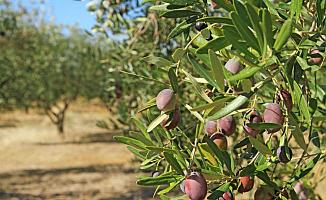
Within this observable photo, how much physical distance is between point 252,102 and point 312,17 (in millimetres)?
223

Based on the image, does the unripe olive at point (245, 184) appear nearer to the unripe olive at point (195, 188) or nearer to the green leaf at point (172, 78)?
the unripe olive at point (195, 188)

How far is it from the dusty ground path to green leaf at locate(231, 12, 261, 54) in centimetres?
704

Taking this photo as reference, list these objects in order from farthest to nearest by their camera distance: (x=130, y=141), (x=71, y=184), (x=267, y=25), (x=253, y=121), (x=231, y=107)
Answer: (x=71, y=184) → (x=130, y=141) → (x=253, y=121) → (x=231, y=107) → (x=267, y=25)

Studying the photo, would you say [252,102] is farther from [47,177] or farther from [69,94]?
[69,94]

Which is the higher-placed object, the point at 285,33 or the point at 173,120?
the point at 285,33

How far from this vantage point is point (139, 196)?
32.9 feet

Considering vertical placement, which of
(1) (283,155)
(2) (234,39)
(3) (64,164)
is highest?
(2) (234,39)

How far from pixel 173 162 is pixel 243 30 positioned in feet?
0.95

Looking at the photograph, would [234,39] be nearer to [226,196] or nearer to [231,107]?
[231,107]

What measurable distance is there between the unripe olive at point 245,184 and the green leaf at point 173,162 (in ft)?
0.42

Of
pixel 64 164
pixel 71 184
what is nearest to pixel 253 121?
pixel 71 184

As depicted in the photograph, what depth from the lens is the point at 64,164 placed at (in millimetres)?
14211

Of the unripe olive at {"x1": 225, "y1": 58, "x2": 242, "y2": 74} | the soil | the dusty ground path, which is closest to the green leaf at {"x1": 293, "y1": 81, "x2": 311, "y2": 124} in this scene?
the unripe olive at {"x1": 225, "y1": 58, "x2": 242, "y2": 74}

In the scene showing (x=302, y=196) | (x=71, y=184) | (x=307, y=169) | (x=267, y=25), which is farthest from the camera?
(x=71, y=184)
